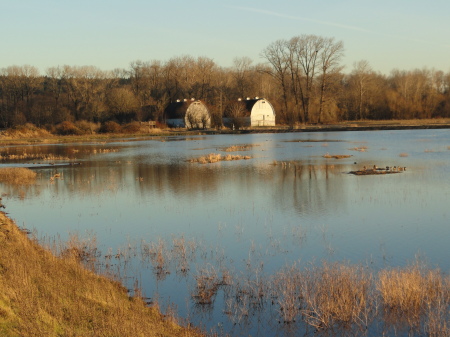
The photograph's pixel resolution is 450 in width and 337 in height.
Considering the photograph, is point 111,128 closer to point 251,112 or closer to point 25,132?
point 25,132

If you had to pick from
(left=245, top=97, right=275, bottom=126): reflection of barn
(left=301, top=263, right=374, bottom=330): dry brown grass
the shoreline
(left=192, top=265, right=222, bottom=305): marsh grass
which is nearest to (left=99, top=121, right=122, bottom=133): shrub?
the shoreline

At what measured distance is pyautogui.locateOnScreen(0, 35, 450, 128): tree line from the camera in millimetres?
102375

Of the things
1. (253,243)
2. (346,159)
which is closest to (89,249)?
(253,243)

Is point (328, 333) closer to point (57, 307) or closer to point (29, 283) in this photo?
point (57, 307)

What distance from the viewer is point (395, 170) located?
3039 cm

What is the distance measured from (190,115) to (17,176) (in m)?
70.0

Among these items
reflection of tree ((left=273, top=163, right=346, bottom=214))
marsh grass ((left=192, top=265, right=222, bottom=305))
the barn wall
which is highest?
the barn wall

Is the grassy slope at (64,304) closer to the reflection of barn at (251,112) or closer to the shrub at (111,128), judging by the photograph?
the shrub at (111,128)

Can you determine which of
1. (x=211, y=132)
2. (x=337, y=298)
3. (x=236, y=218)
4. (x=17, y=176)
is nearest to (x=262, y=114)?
(x=211, y=132)

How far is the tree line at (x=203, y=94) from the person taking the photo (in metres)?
102

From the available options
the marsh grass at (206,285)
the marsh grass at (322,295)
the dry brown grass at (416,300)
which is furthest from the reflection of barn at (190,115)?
the dry brown grass at (416,300)

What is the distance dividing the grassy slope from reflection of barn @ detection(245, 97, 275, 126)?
94298 millimetres

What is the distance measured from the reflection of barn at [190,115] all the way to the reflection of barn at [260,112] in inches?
347

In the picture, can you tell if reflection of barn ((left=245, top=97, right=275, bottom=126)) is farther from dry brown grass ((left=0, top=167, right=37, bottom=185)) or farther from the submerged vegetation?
the submerged vegetation
